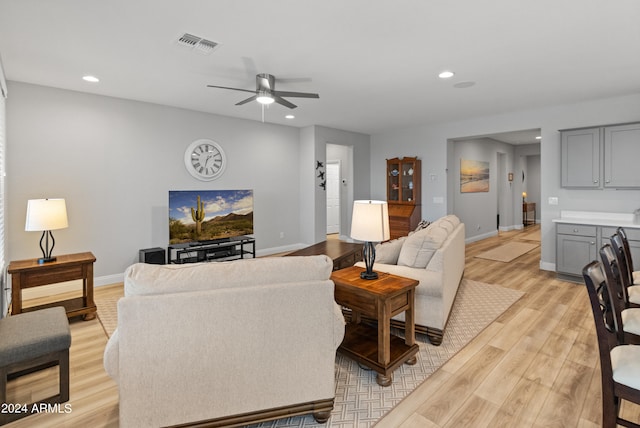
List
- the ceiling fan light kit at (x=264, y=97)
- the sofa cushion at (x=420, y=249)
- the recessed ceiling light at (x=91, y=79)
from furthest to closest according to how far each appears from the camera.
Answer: the recessed ceiling light at (x=91, y=79) → the ceiling fan light kit at (x=264, y=97) → the sofa cushion at (x=420, y=249)

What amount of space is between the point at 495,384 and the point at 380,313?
91cm

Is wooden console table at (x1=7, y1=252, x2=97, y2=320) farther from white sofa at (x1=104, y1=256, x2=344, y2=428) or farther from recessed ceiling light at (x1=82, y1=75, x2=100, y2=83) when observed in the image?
white sofa at (x1=104, y1=256, x2=344, y2=428)

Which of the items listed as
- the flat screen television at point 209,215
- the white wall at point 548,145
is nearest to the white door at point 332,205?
the white wall at point 548,145

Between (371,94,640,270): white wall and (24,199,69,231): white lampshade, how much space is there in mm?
5930

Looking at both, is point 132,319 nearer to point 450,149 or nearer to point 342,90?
point 342,90

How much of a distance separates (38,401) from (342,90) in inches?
159

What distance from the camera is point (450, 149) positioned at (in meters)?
6.51

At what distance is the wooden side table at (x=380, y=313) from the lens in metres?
2.17

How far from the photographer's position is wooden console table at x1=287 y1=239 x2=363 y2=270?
12.9 feet

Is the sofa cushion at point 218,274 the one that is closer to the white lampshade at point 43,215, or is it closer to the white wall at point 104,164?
the white lampshade at point 43,215

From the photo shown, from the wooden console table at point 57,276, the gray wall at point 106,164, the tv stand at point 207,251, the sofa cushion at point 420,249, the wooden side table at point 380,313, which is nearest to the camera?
the wooden side table at point 380,313

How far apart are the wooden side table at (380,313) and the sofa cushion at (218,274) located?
22.9 inches

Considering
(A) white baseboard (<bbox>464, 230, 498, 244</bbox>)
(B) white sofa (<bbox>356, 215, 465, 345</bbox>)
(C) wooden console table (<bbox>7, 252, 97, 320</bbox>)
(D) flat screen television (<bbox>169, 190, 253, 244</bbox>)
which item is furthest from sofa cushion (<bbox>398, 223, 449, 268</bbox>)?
(A) white baseboard (<bbox>464, 230, 498, 244</bbox>)

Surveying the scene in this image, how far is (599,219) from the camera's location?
4656 millimetres
